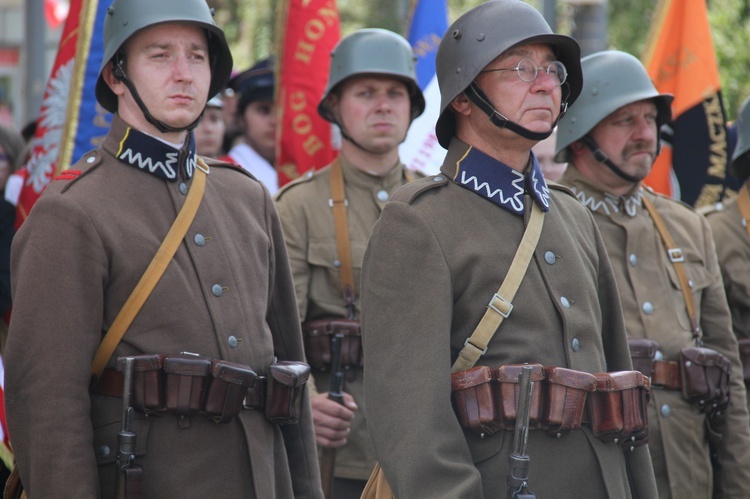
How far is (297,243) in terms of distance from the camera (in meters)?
5.45

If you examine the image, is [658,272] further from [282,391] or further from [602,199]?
[282,391]

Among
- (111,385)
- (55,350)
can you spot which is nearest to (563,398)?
(111,385)

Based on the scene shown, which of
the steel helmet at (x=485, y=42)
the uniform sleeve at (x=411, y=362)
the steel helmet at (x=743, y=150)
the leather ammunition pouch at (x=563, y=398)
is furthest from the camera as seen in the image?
the steel helmet at (x=743, y=150)

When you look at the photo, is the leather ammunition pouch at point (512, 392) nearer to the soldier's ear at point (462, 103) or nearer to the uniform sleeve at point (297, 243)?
the soldier's ear at point (462, 103)

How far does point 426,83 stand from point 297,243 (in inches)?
97.0

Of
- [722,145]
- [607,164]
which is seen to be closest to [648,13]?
[722,145]

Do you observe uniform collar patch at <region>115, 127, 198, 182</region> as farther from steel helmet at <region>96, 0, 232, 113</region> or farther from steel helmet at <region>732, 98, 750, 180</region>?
steel helmet at <region>732, 98, 750, 180</region>

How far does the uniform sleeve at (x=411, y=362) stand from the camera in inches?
125

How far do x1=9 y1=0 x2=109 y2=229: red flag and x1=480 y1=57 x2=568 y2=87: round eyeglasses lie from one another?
2.65 metres

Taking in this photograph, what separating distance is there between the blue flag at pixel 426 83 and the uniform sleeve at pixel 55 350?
377cm

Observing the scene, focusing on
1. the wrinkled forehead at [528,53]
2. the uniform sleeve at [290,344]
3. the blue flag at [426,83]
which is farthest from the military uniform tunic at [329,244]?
the wrinkled forehead at [528,53]

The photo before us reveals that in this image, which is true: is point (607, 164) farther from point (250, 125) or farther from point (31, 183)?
point (250, 125)

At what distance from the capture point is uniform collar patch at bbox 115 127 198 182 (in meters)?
3.83

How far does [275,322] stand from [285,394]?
41cm
